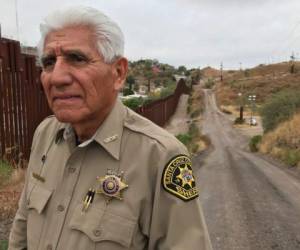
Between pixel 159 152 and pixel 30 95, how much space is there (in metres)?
5.58

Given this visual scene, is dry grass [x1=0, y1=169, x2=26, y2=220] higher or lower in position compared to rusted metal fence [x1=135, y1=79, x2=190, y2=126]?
higher

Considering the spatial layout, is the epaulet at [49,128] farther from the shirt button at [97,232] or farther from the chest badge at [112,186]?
the shirt button at [97,232]

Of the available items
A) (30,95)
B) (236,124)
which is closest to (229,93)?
(236,124)

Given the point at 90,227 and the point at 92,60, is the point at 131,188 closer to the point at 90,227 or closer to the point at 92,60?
the point at 90,227

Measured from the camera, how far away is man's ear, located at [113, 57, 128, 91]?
1831 mm

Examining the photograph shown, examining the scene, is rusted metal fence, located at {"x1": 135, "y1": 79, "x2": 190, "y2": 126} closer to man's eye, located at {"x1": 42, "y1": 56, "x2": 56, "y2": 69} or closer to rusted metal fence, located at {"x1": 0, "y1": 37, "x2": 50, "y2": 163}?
rusted metal fence, located at {"x1": 0, "y1": 37, "x2": 50, "y2": 163}

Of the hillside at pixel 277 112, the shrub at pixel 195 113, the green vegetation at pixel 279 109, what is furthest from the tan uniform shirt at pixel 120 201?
Answer: the shrub at pixel 195 113

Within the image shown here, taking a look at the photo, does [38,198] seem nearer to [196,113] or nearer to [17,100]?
[17,100]

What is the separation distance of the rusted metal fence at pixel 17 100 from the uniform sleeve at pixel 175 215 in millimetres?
4810

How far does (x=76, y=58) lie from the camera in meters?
1.76

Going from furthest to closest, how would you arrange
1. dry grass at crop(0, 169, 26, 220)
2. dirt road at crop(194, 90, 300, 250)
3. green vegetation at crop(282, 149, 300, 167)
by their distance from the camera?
green vegetation at crop(282, 149, 300, 167) → dirt road at crop(194, 90, 300, 250) → dry grass at crop(0, 169, 26, 220)

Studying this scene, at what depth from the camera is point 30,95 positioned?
22.7ft

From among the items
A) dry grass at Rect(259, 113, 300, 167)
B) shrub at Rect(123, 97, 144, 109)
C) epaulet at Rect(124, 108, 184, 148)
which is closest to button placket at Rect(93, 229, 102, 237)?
epaulet at Rect(124, 108, 184, 148)

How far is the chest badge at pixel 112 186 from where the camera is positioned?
1670mm
